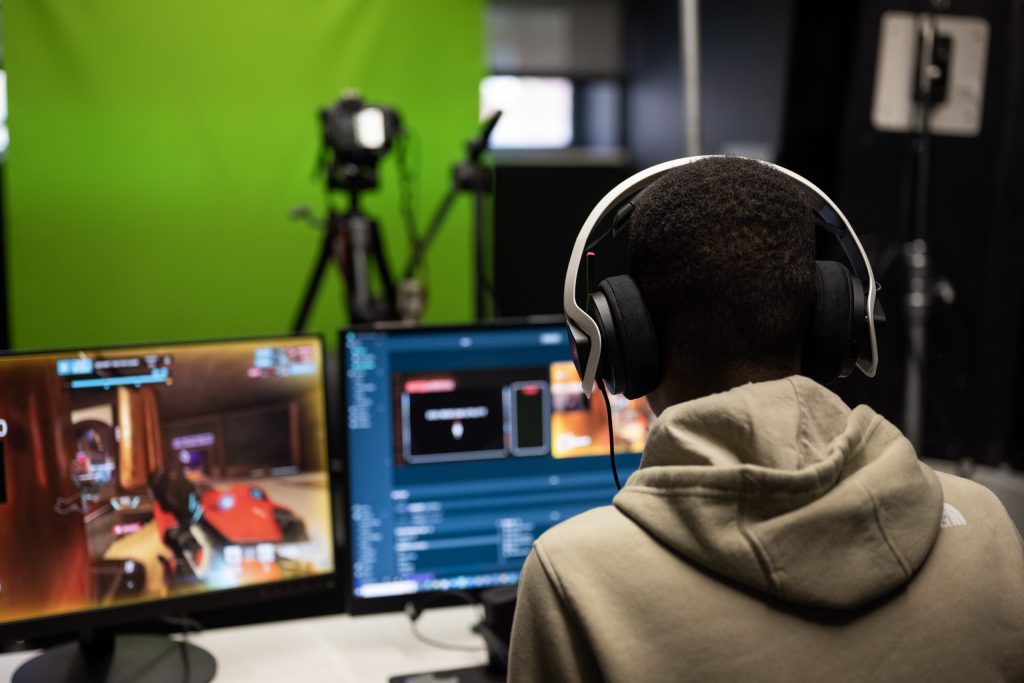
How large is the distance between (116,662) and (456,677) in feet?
1.58

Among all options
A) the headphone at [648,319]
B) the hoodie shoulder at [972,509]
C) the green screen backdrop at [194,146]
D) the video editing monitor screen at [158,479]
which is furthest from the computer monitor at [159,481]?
the green screen backdrop at [194,146]

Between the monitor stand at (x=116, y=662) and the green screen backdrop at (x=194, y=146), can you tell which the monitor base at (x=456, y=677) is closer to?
the monitor stand at (x=116, y=662)

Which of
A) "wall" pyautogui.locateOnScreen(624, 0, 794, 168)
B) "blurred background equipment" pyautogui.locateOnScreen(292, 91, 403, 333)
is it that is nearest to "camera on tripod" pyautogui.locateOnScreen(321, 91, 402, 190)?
"blurred background equipment" pyautogui.locateOnScreen(292, 91, 403, 333)

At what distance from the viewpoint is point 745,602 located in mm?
673

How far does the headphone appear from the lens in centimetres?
80

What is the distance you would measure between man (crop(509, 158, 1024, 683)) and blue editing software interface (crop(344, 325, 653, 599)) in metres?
0.63

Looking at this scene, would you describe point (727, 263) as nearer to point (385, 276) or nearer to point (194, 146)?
point (385, 276)

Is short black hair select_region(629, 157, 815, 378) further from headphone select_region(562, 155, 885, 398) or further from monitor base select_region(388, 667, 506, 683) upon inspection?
monitor base select_region(388, 667, 506, 683)

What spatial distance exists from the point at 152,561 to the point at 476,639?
485 millimetres

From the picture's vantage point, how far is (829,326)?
80cm

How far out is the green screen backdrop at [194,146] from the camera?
3889 mm

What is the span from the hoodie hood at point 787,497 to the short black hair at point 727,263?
5 centimetres

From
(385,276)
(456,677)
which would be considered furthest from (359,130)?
(456,677)

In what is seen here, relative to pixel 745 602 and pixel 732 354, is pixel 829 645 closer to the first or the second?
pixel 745 602
